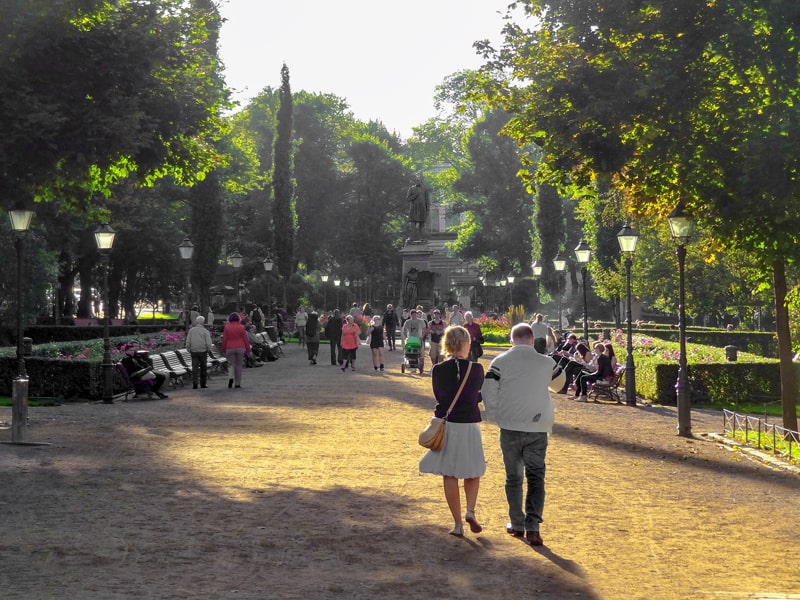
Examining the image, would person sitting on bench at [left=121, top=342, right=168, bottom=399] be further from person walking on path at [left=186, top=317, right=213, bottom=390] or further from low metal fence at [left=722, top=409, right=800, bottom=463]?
low metal fence at [left=722, top=409, right=800, bottom=463]

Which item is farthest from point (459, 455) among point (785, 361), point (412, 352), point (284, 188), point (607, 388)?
point (284, 188)

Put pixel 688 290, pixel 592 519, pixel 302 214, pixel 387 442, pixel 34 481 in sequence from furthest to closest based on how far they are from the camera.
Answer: pixel 302 214, pixel 688 290, pixel 387 442, pixel 34 481, pixel 592 519

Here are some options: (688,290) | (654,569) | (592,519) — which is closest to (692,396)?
(592,519)

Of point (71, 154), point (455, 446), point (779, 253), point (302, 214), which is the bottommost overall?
point (455, 446)

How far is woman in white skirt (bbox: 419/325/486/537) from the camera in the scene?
8555 millimetres

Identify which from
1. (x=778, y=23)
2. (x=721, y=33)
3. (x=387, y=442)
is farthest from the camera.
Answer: (x=387, y=442)

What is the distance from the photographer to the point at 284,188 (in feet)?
221

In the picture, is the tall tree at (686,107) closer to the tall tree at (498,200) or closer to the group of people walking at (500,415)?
the group of people walking at (500,415)

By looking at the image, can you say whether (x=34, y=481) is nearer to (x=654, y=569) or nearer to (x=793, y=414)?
(x=654, y=569)

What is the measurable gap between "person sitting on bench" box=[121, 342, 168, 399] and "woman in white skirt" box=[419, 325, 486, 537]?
48.5 ft

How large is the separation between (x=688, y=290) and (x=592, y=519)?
124 ft

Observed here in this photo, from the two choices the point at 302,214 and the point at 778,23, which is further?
the point at 302,214

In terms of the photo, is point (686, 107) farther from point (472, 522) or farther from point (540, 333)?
point (540, 333)

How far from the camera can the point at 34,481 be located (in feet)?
37.6
